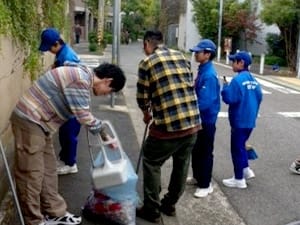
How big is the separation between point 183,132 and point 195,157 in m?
1.24

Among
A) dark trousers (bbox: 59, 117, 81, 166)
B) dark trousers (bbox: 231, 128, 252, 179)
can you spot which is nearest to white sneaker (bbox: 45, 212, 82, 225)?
dark trousers (bbox: 59, 117, 81, 166)

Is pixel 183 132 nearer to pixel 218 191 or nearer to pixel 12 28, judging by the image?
pixel 218 191

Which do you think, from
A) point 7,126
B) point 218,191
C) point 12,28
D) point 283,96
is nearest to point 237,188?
point 218,191

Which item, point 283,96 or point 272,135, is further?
point 283,96

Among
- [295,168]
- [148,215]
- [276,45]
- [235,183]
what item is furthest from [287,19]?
[148,215]

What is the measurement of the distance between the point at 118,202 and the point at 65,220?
530mm

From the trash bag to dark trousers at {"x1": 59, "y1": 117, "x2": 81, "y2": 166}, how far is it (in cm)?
142

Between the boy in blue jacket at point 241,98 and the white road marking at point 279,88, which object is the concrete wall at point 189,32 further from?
the boy in blue jacket at point 241,98

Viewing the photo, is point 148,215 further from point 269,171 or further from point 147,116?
point 269,171

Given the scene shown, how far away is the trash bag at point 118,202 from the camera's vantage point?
424cm

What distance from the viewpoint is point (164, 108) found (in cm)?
434

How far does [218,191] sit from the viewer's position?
581cm

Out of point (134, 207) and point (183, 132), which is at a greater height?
point (183, 132)

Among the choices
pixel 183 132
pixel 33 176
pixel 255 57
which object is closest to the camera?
pixel 33 176
